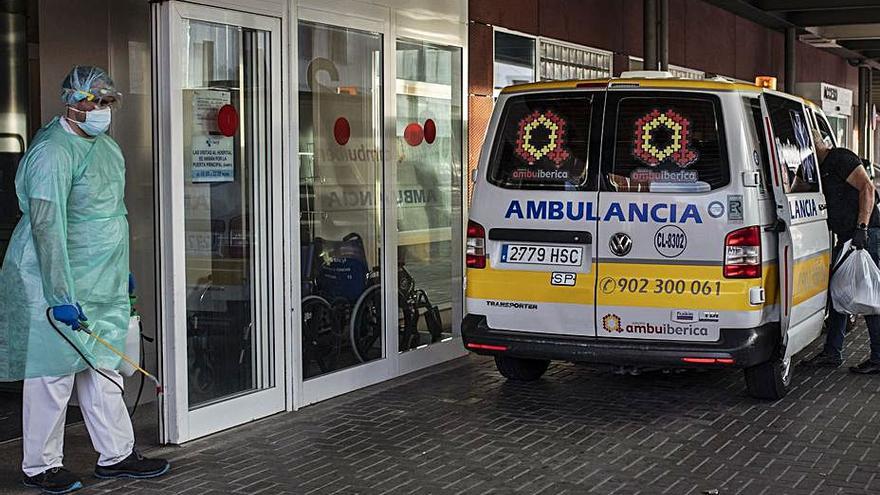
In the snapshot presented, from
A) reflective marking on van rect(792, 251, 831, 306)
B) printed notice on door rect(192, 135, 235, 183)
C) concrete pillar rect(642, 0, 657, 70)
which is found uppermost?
concrete pillar rect(642, 0, 657, 70)

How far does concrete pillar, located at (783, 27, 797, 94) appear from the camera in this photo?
20484 mm

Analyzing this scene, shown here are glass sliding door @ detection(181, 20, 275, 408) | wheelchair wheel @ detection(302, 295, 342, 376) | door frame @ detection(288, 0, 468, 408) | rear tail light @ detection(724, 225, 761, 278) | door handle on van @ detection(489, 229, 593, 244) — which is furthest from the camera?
wheelchair wheel @ detection(302, 295, 342, 376)

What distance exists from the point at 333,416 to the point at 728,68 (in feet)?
40.7

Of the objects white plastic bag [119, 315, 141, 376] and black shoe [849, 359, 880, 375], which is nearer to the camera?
white plastic bag [119, 315, 141, 376]

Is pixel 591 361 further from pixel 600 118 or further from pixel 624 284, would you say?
pixel 600 118

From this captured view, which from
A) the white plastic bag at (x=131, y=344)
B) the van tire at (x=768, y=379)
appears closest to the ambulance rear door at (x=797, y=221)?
the van tire at (x=768, y=379)

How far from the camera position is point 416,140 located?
9367mm

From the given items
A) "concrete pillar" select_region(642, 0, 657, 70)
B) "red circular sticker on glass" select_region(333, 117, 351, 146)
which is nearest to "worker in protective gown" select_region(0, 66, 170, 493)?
"red circular sticker on glass" select_region(333, 117, 351, 146)

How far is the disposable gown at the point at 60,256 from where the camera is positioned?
5773mm

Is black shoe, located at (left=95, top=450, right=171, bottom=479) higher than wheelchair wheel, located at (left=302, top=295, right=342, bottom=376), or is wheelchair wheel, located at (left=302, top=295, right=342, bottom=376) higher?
wheelchair wheel, located at (left=302, top=295, right=342, bottom=376)

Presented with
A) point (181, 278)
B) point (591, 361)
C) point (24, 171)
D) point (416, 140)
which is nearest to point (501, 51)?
point (416, 140)

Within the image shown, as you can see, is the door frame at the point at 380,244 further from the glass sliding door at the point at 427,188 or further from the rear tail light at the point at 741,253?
the rear tail light at the point at 741,253

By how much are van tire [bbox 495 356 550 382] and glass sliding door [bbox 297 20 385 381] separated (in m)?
0.88

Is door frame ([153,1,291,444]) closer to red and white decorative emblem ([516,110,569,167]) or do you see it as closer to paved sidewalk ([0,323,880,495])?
paved sidewalk ([0,323,880,495])
